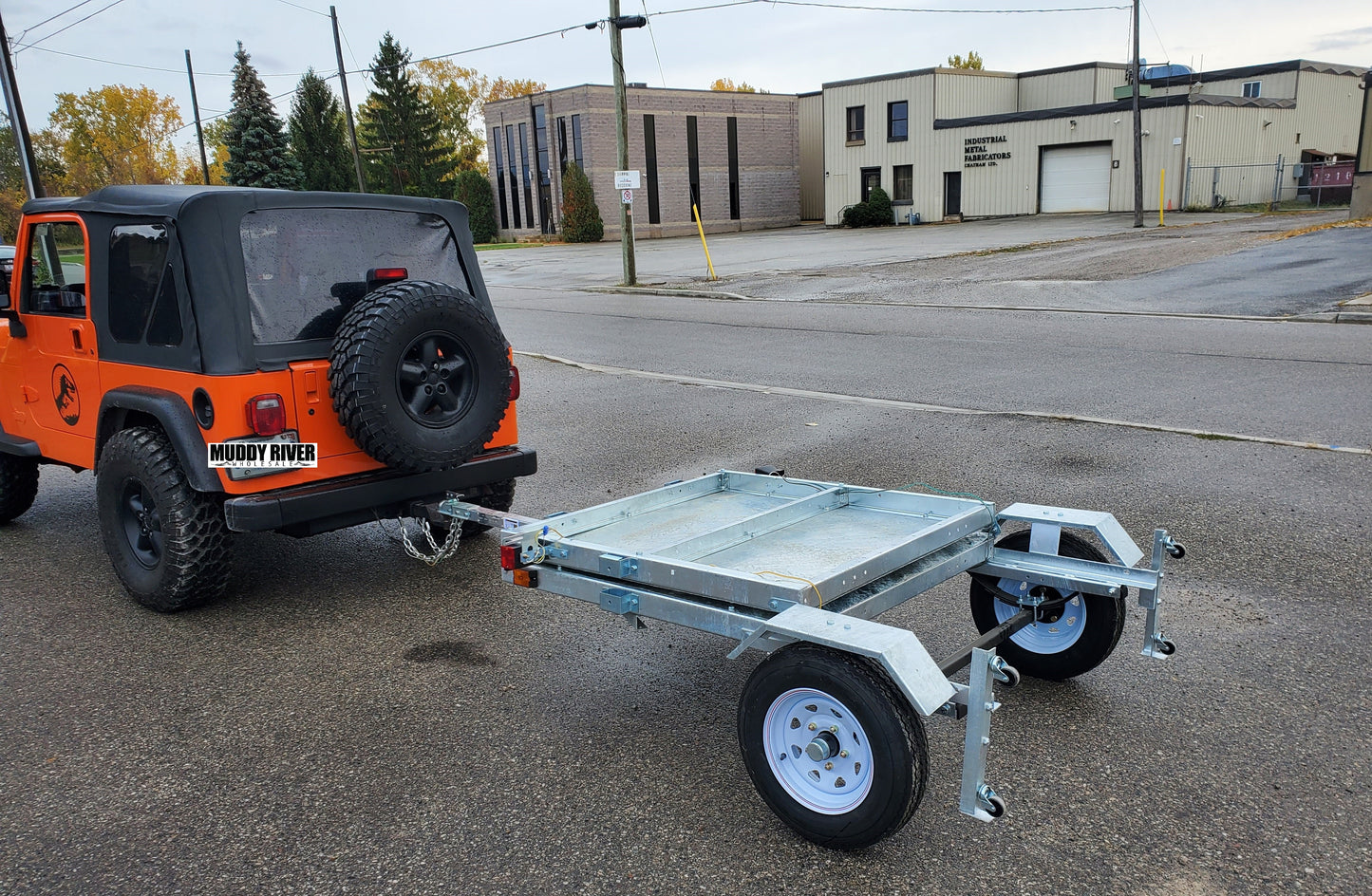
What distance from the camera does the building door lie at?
48156mm

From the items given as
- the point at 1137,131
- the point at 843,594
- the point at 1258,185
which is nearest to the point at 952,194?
the point at 1258,185

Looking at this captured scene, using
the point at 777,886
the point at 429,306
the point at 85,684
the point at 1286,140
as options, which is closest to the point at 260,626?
the point at 85,684

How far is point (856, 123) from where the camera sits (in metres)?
51.8

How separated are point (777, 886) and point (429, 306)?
3.00 m

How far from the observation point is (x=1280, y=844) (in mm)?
2924

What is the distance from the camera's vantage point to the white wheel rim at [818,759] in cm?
288

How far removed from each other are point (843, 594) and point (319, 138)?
248 feet

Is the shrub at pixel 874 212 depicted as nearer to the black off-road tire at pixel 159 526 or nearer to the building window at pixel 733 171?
the building window at pixel 733 171

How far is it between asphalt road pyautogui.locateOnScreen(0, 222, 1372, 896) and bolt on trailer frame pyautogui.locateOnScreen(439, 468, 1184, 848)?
0.86 feet

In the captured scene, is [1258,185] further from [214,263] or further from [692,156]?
[214,263]

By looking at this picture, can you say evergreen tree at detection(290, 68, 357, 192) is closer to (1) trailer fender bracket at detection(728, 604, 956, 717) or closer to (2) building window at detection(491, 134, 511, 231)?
(2) building window at detection(491, 134, 511, 231)

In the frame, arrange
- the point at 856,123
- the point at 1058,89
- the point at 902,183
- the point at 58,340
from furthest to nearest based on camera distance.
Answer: the point at 856,123 < the point at 1058,89 < the point at 902,183 < the point at 58,340

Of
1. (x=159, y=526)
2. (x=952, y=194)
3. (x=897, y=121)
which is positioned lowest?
(x=159, y=526)

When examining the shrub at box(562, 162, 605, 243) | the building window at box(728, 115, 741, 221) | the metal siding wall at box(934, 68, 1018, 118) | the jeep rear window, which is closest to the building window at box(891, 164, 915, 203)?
the metal siding wall at box(934, 68, 1018, 118)
